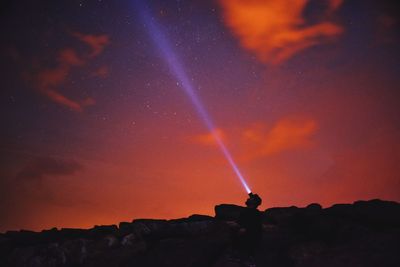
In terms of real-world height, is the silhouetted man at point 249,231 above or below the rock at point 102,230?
below

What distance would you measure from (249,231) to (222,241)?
5.32 meters

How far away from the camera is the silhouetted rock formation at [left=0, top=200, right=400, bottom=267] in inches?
522

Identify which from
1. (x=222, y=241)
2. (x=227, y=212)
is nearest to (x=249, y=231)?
(x=222, y=241)

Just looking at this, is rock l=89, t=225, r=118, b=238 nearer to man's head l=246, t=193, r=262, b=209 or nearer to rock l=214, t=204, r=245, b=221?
rock l=214, t=204, r=245, b=221

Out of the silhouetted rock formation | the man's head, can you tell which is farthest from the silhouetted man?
the silhouetted rock formation

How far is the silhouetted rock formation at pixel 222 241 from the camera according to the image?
13.2m

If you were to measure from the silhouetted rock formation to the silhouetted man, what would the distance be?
0.67 m

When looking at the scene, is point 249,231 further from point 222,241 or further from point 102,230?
point 102,230

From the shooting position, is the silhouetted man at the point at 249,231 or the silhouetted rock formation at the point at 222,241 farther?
the silhouetted rock formation at the point at 222,241

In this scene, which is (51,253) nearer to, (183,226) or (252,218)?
(183,226)

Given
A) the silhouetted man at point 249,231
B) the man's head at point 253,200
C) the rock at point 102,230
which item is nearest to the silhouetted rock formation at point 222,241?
the rock at point 102,230

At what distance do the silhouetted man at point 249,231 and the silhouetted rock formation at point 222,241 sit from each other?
67 centimetres

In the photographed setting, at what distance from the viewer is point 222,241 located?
1633 cm

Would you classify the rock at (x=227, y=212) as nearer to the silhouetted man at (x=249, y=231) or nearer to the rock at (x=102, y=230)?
the rock at (x=102, y=230)
